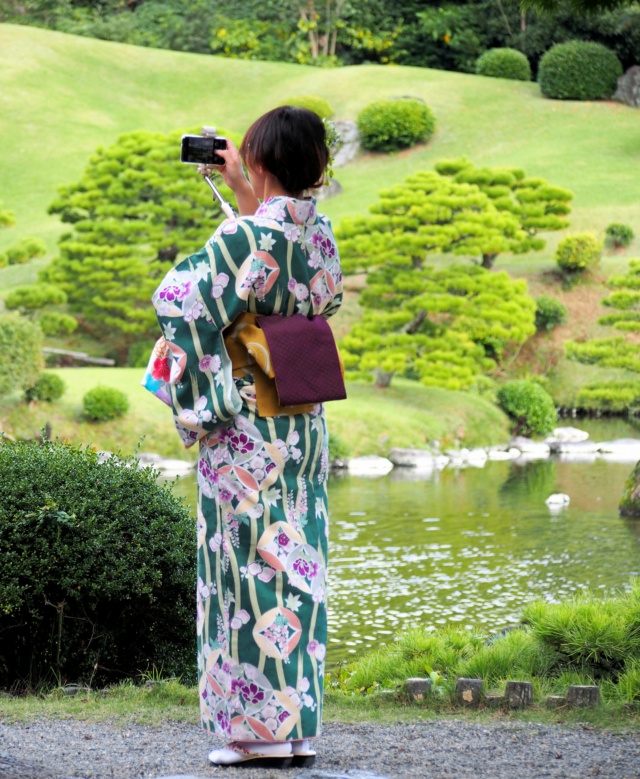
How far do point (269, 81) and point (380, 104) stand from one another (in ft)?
19.2

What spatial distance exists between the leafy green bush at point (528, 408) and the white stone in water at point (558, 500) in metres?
5.41

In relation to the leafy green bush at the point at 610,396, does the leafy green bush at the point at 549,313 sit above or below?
above

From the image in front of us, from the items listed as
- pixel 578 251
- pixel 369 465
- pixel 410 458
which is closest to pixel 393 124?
pixel 578 251

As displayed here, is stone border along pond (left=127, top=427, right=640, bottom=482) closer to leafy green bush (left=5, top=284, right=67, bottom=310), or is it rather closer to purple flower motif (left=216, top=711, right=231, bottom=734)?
leafy green bush (left=5, top=284, right=67, bottom=310)

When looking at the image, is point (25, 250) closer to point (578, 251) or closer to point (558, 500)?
point (558, 500)

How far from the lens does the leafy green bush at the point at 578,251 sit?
921 inches

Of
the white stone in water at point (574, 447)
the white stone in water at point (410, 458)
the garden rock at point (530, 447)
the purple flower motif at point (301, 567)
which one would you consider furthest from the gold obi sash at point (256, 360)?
the white stone in water at point (574, 447)

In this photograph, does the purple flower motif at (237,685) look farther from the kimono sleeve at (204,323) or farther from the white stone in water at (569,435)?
the white stone in water at (569,435)

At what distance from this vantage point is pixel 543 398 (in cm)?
1853

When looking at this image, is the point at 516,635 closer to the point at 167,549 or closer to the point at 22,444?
the point at 167,549

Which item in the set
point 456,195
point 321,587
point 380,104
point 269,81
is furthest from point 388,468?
point 269,81

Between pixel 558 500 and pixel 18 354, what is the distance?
741cm

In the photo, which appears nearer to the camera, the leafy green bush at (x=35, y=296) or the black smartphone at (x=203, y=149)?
the black smartphone at (x=203, y=149)

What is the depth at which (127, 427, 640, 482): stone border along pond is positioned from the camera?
15430mm
